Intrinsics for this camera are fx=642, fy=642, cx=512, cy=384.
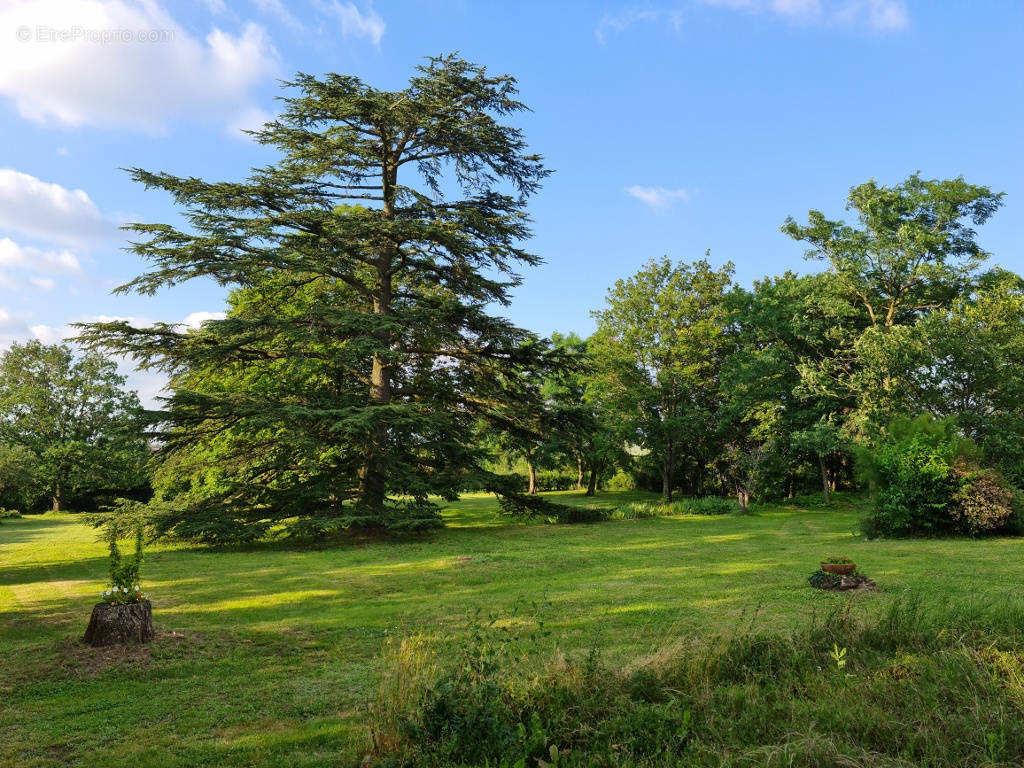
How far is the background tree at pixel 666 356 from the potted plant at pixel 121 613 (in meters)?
25.5

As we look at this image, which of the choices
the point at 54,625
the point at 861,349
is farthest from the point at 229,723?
the point at 861,349

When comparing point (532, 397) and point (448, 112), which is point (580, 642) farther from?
point (448, 112)

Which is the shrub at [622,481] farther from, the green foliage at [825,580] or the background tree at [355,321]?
the green foliage at [825,580]

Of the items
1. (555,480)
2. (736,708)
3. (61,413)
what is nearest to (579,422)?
→ (736,708)

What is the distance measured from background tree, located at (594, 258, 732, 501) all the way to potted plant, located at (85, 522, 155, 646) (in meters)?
25.5

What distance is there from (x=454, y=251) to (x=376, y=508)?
817 centimetres

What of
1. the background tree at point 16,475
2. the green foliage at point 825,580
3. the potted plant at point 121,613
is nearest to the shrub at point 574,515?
the green foliage at point 825,580

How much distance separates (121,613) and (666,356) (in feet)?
90.7

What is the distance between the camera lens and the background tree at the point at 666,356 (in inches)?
1238

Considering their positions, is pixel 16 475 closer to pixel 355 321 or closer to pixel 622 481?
pixel 355 321

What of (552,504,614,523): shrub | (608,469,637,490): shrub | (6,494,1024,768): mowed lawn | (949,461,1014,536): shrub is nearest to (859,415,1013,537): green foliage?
(949,461,1014,536): shrub

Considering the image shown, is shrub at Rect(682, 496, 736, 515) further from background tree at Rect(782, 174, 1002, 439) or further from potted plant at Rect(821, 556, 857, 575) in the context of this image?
potted plant at Rect(821, 556, 857, 575)

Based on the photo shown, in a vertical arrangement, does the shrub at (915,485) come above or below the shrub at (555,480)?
above

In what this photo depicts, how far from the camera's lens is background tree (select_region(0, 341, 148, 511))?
35.0 m
